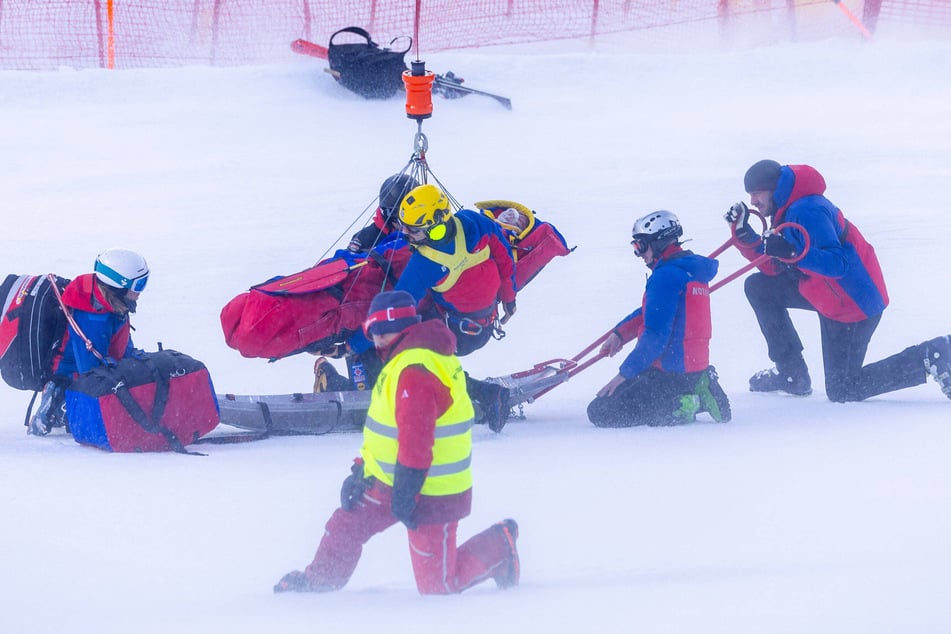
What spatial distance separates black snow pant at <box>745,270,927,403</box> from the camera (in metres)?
6.45

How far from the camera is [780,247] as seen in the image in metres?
6.20

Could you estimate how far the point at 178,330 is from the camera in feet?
26.9

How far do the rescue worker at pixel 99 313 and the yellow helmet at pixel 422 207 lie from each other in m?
1.26

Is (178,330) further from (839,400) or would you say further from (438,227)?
(839,400)

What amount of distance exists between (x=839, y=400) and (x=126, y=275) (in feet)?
12.6

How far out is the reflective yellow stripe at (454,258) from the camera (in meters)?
5.87

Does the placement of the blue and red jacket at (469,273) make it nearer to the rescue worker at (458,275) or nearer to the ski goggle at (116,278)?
the rescue worker at (458,275)

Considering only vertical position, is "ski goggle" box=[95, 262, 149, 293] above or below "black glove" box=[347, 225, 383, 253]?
below

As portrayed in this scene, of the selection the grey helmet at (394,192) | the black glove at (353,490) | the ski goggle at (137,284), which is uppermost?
the grey helmet at (394,192)

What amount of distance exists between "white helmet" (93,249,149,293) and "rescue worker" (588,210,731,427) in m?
2.42

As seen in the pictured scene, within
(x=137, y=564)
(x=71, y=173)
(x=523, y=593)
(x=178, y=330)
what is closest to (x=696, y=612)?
(x=523, y=593)

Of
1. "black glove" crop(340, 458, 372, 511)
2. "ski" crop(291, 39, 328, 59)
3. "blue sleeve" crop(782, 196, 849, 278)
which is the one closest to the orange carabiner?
"blue sleeve" crop(782, 196, 849, 278)

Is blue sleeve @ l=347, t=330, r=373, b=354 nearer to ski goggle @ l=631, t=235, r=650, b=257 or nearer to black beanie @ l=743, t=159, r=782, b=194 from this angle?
ski goggle @ l=631, t=235, r=650, b=257

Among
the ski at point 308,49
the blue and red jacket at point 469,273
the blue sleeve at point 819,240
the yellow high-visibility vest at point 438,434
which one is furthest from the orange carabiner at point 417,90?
the ski at point 308,49
